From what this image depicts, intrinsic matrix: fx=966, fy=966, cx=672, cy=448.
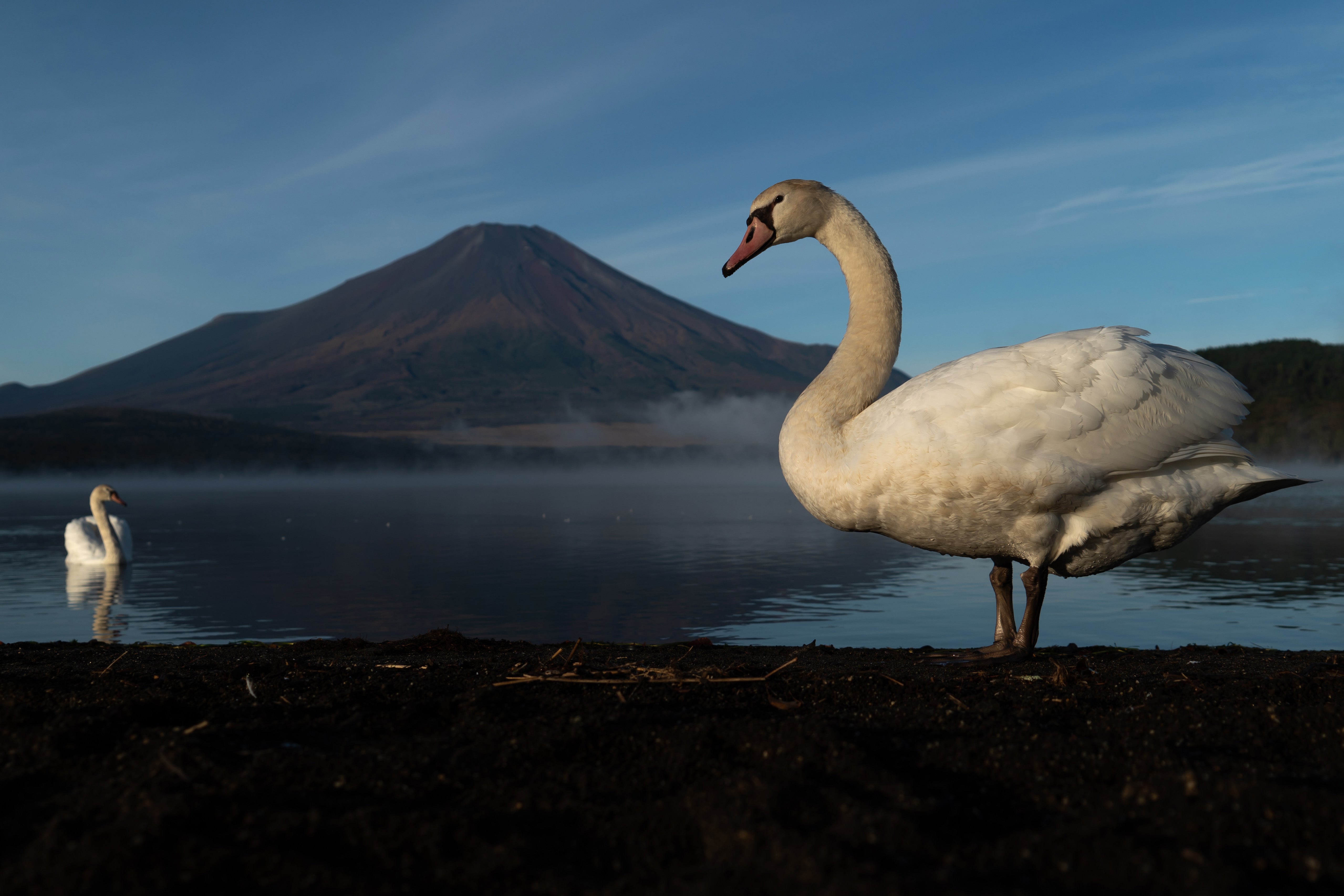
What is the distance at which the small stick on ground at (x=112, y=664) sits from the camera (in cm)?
578

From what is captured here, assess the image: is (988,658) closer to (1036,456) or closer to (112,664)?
(1036,456)

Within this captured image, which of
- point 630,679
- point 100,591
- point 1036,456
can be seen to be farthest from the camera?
point 100,591

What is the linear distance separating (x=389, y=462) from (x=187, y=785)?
151 meters

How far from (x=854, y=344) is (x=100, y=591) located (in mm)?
17494

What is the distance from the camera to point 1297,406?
8812cm

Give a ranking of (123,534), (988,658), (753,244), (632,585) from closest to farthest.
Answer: (988,658) < (753,244) < (632,585) < (123,534)

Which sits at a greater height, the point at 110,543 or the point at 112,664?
the point at 110,543

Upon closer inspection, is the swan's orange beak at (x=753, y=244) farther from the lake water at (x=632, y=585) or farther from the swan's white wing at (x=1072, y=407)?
the lake water at (x=632, y=585)

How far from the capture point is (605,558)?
24969 millimetres

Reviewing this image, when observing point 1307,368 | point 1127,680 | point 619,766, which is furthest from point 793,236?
point 1307,368

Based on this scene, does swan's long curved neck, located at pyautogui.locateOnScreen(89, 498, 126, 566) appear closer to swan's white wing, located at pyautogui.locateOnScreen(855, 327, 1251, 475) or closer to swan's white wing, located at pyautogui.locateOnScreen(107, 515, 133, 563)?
swan's white wing, located at pyautogui.locateOnScreen(107, 515, 133, 563)

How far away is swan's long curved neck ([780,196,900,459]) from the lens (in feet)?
22.2

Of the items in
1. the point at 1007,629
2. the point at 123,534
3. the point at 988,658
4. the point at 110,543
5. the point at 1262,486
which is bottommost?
the point at 988,658

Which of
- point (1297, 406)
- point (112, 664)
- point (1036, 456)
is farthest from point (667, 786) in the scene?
point (1297, 406)
